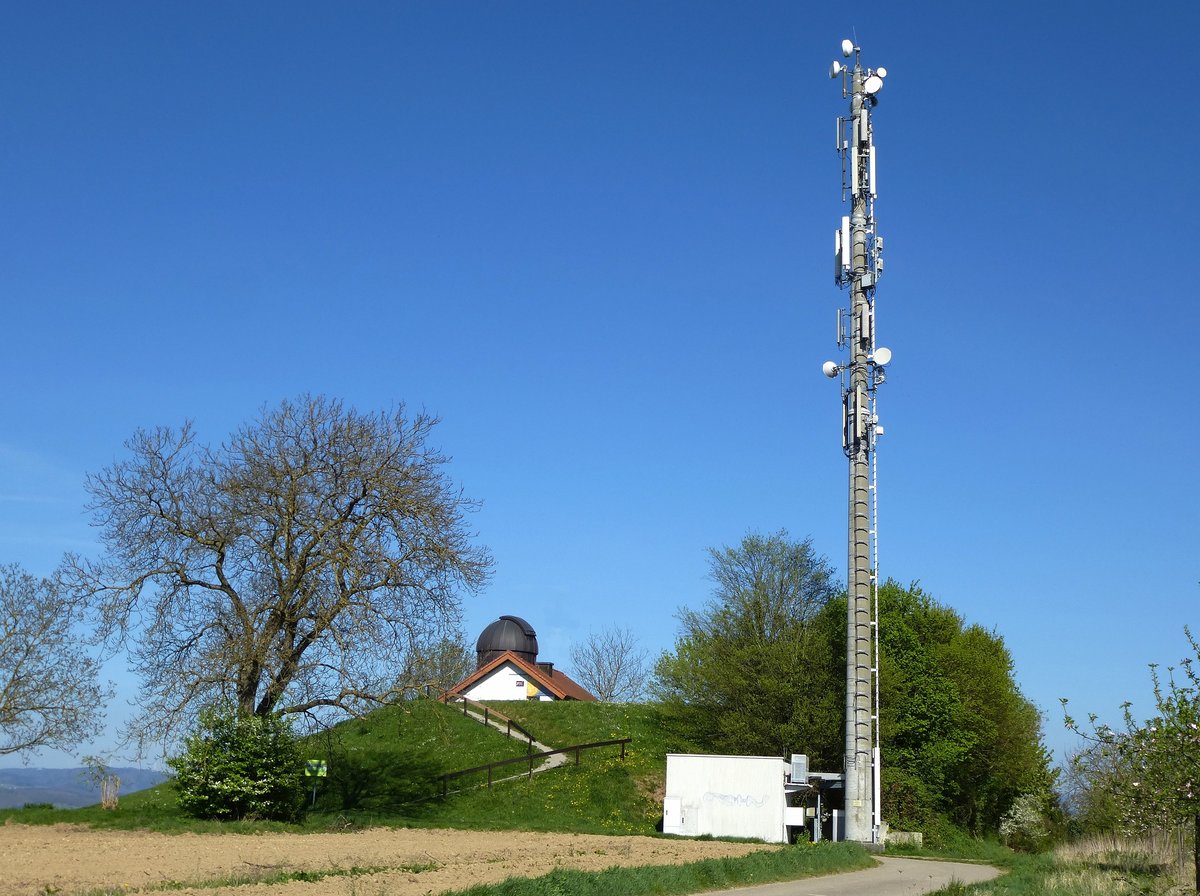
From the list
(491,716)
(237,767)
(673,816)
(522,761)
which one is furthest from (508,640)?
(237,767)

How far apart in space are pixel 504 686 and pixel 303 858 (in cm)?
5394

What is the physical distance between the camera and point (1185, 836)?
2805cm

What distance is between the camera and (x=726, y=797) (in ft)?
116

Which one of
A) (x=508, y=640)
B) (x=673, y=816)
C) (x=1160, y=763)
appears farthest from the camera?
(x=508, y=640)

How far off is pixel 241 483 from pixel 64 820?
10.3 metres

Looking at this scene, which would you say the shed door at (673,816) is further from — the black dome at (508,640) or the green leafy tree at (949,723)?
the black dome at (508,640)

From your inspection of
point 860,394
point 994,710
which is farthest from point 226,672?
point 994,710

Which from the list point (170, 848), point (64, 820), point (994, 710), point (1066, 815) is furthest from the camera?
point (1066, 815)

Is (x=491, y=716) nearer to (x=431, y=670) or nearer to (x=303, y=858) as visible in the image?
(x=431, y=670)

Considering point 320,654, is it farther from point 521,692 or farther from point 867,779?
point 521,692

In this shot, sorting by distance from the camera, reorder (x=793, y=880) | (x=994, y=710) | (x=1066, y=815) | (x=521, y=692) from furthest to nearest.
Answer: (x=521, y=692)
(x=1066, y=815)
(x=994, y=710)
(x=793, y=880)

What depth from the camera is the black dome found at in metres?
83.0

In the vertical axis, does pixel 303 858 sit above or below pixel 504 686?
below

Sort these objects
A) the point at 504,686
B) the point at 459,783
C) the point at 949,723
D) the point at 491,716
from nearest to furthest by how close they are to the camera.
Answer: the point at 459,783 → the point at 949,723 → the point at 491,716 → the point at 504,686
